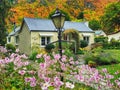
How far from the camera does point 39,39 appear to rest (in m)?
32.2

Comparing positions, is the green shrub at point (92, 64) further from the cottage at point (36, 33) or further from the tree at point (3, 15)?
the cottage at point (36, 33)

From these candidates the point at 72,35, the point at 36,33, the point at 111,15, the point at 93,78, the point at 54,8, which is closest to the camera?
the point at 93,78

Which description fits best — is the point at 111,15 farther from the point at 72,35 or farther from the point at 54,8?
the point at 72,35

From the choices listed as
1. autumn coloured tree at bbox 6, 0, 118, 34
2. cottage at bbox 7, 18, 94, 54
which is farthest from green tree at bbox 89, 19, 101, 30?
cottage at bbox 7, 18, 94, 54

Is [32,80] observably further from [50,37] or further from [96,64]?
[50,37]

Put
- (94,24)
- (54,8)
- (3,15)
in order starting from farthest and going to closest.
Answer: (94,24), (54,8), (3,15)

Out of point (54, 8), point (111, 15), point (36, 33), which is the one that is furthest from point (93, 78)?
point (54, 8)

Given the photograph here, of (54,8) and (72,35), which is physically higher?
(54,8)

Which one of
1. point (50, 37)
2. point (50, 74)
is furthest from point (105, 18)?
point (50, 74)

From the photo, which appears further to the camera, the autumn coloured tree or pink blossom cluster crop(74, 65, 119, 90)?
the autumn coloured tree

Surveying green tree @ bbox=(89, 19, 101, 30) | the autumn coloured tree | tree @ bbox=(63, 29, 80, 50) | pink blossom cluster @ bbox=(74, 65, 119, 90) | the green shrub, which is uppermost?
the autumn coloured tree

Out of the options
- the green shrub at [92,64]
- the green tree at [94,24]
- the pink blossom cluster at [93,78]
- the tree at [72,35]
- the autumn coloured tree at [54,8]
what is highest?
the autumn coloured tree at [54,8]

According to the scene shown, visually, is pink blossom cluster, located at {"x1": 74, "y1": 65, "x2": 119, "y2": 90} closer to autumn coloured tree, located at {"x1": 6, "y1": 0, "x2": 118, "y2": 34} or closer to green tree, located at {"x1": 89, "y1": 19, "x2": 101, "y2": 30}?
autumn coloured tree, located at {"x1": 6, "y1": 0, "x2": 118, "y2": 34}

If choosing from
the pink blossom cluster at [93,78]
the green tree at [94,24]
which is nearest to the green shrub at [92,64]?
the pink blossom cluster at [93,78]
